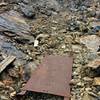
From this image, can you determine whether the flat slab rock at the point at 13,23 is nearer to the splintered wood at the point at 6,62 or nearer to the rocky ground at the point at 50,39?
the rocky ground at the point at 50,39

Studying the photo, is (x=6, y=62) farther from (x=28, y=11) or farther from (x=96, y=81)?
(x=28, y=11)

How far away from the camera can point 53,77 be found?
153 inches

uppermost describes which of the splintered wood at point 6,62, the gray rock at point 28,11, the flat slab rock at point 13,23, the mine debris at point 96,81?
the gray rock at point 28,11

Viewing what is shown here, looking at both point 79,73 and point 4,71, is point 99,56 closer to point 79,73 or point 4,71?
point 79,73

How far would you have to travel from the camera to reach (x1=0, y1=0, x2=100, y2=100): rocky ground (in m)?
3.79

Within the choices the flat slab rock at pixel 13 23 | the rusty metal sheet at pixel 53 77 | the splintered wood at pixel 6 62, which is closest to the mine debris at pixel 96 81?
the rusty metal sheet at pixel 53 77

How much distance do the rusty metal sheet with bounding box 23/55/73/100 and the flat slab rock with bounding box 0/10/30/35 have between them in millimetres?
1046

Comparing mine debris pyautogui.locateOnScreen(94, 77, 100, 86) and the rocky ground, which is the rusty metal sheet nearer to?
the rocky ground

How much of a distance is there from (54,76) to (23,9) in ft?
8.07

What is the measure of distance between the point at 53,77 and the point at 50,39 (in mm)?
1365

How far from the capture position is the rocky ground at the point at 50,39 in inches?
149

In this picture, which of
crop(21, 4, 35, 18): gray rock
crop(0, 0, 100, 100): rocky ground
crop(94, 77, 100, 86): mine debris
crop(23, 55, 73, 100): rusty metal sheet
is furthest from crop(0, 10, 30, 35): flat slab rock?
crop(94, 77, 100, 86): mine debris

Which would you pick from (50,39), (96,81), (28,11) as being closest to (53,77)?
(96,81)

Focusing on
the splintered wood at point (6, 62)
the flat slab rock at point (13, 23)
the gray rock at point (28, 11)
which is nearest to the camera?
the splintered wood at point (6, 62)
